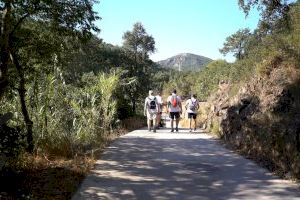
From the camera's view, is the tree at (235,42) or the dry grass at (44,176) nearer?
the dry grass at (44,176)

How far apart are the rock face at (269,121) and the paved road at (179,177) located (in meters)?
0.41

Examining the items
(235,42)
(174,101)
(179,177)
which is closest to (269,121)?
(179,177)

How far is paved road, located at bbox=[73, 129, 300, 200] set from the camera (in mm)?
7574

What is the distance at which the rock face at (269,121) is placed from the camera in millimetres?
9211

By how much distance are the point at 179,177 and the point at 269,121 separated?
3.15 metres

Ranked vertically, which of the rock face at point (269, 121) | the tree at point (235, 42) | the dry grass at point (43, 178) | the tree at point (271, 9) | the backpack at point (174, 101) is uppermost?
the tree at point (235, 42)

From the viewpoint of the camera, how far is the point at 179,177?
885 centimetres

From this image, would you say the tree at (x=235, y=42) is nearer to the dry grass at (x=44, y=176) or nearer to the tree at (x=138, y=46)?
the tree at (x=138, y=46)

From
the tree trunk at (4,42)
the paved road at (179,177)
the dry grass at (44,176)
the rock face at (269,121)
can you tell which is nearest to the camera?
the dry grass at (44,176)

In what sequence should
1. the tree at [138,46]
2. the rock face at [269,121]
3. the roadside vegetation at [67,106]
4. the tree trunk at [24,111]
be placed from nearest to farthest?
the roadside vegetation at [67,106], the rock face at [269,121], the tree trunk at [24,111], the tree at [138,46]

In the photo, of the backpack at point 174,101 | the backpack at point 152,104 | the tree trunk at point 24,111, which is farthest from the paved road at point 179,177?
the backpack at point 174,101

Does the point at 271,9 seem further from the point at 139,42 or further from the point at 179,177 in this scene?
the point at 139,42

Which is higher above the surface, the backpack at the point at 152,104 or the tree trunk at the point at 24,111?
the backpack at the point at 152,104

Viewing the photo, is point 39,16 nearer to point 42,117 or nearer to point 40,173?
point 42,117
